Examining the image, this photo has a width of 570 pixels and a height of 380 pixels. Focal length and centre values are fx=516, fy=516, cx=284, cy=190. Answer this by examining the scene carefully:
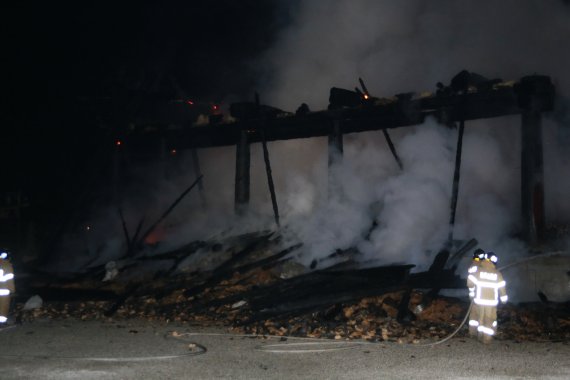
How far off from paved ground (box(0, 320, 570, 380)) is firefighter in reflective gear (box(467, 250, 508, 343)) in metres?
0.22

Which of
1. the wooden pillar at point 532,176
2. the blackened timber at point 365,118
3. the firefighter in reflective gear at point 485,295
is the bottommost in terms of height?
the firefighter in reflective gear at point 485,295

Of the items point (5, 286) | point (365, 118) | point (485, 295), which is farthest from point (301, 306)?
point (365, 118)

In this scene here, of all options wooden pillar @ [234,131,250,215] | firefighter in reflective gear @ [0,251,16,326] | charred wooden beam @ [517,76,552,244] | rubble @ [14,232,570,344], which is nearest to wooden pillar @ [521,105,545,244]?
charred wooden beam @ [517,76,552,244]

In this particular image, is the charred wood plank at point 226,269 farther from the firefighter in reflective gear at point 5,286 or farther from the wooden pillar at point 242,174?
the firefighter in reflective gear at point 5,286

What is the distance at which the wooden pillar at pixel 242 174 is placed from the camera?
13281 mm

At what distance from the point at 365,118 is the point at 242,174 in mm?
3621

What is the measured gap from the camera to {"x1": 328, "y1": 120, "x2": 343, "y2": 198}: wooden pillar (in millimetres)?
11901

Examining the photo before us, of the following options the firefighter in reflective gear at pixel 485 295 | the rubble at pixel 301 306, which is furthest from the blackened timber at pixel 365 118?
the firefighter in reflective gear at pixel 485 295

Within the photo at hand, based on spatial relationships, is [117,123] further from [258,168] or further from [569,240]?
[569,240]

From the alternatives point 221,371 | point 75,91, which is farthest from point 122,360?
point 75,91

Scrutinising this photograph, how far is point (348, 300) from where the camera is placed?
8.55 m

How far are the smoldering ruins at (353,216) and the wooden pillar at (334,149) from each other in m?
0.04

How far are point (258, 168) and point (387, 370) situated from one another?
1193 centimetres

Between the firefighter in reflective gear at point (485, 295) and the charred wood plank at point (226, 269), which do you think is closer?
the firefighter in reflective gear at point (485, 295)
